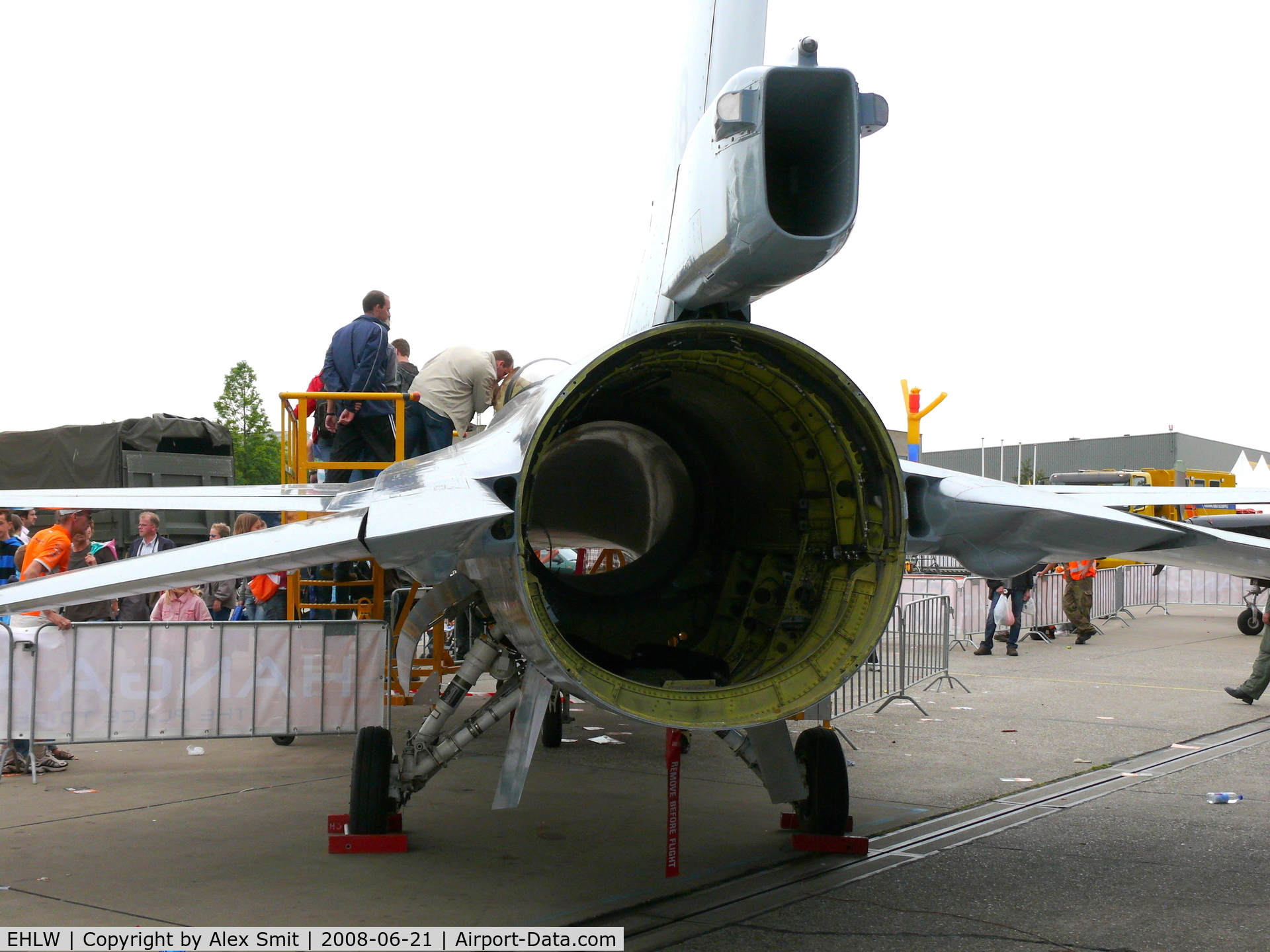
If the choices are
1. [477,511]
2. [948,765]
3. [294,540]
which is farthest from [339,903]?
[948,765]

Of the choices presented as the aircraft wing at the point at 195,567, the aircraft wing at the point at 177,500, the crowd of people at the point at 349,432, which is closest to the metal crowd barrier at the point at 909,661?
the crowd of people at the point at 349,432

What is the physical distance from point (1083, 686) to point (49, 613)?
1060cm

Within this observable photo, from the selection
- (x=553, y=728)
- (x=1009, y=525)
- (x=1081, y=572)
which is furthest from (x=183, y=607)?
(x=1081, y=572)

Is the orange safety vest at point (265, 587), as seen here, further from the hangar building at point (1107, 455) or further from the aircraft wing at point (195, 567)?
the hangar building at point (1107, 455)

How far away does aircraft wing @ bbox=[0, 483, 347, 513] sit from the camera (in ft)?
18.6

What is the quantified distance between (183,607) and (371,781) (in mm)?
4196

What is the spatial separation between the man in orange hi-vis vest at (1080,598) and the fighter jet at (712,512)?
12.2 m

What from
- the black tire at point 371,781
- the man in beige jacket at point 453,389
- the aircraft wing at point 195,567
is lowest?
the black tire at point 371,781

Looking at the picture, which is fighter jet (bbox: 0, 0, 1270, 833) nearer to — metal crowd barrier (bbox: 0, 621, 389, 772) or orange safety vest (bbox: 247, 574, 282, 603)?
metal crowd barrier (bbox: 0, 621, 389, 772)

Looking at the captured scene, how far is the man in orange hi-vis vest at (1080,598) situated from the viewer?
17609 mm

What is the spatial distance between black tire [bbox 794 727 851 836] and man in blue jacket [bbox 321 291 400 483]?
4.46 m

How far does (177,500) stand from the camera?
5855 mm

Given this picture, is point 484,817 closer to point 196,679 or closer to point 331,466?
point 196,679

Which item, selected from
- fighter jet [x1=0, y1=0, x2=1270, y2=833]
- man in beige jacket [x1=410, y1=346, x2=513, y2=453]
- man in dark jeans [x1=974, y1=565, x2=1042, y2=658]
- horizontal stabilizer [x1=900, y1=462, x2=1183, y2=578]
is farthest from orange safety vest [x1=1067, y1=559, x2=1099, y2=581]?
horizontal stabilizer [x1=900, y1=462, x2=1183, y2=578]
